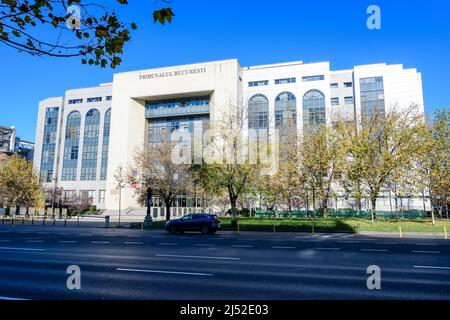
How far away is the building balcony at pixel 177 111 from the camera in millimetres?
63844

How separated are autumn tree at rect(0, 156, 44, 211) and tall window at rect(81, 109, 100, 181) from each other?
19709mm

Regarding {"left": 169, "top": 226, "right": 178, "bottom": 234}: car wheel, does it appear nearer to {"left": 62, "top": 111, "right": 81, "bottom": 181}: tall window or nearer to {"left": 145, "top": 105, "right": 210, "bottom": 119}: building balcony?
{"left": 145, "top": 105, "right": 210, "bottom": 119}: building balcony

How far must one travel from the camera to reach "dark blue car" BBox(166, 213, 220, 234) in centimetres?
2394

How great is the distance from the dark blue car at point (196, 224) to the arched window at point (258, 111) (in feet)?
126

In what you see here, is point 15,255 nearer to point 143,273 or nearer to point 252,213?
point 143,273

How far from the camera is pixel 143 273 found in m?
8.40

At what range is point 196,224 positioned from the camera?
2417 cm

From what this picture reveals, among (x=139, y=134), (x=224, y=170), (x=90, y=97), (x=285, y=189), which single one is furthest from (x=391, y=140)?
(x=90, y=97)

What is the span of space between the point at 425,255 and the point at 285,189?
77.7 ft

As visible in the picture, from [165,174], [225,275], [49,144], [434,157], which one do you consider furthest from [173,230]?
[49,144]

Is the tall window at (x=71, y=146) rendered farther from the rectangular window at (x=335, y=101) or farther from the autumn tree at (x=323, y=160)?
the autumn tree at (x=323, y=160)

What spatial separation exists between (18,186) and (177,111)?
1256 inches

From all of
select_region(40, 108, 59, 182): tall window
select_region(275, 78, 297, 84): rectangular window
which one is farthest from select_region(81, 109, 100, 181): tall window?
select_region(275, 78, 297, 84): rectangular window
